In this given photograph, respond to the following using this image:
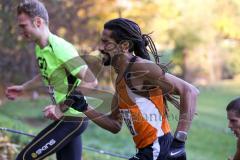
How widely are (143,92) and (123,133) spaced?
10788 mm

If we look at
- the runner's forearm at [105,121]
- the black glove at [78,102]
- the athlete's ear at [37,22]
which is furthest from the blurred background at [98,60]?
the athlete's ear at [37,22]

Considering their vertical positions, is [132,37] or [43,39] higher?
[132,37]

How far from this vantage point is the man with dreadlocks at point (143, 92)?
327 centimetres

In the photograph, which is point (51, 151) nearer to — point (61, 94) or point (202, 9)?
point (61, 94)

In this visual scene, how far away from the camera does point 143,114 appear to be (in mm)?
3266

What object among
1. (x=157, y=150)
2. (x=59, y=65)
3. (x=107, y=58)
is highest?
(x=107, y=58)

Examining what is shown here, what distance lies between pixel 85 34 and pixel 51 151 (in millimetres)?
12334

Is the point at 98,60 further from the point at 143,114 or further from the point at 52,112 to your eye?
the point at 143,114

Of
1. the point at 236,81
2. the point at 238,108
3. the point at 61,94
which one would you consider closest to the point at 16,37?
the point at 61,94

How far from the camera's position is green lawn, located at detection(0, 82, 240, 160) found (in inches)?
410

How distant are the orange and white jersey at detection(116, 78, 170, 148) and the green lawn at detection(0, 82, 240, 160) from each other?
430cm

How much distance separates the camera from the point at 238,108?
130 inches

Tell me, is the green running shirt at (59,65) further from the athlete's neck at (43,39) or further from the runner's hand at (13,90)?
the runner's hand at (13,90)

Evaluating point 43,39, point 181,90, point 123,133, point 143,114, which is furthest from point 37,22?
point 123,133
